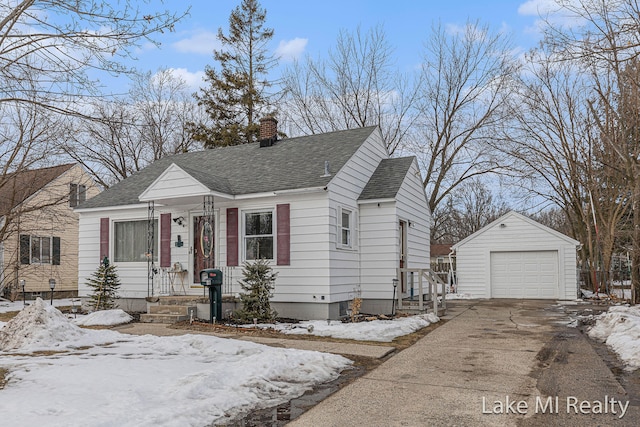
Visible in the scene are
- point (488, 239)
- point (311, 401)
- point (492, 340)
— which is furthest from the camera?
point (488, 239)

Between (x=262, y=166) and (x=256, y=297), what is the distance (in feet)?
14.5

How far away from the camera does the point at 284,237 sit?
12.3 m

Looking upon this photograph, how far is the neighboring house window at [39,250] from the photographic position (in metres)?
21.3

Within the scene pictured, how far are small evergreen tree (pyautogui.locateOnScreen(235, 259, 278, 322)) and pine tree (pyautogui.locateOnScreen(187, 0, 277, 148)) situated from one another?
19000mm

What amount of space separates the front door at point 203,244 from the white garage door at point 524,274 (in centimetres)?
1313

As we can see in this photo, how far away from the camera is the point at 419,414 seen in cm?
487

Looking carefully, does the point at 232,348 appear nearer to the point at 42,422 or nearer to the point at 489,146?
the point at 42,422

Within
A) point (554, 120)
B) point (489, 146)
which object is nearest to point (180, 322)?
point (489, 146)

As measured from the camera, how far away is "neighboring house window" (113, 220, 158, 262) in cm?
1450

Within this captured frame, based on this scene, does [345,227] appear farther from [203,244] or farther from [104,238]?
[104,238]

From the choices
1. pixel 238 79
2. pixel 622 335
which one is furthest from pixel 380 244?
pixel 238 79

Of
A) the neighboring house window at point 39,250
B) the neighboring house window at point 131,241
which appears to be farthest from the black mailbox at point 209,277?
the neighboring house window at point 39,250

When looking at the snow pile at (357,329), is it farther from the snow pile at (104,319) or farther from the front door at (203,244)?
the snow pile at (104,319)

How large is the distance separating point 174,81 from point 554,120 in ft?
65.8
